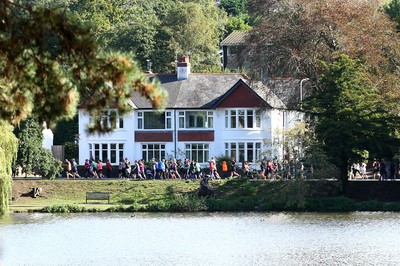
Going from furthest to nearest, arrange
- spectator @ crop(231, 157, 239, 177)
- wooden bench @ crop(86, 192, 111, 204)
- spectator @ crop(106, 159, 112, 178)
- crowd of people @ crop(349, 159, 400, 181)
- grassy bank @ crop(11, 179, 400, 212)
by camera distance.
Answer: spectator @ crop(106, 159, 112, 178)
spectator @ crop(231, 157, 239, 177)
crowd of people @ crop(349, 159, 400, 181)
wooden bench @ crop(86, 192, 111, 204)
grassy bank @ crop(11, 179, 400, 212)

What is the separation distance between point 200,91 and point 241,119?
12.8 ft

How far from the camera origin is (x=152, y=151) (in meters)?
84.1

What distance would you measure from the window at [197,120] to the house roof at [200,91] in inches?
28.1

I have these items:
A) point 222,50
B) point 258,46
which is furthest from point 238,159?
point 222,50

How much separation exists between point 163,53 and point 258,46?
40425 mm

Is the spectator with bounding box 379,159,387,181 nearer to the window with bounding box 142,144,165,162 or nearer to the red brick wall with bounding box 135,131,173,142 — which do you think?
the red brick wall with bounding box 135,131,173,142

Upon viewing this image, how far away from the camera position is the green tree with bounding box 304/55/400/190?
64375 millimetres

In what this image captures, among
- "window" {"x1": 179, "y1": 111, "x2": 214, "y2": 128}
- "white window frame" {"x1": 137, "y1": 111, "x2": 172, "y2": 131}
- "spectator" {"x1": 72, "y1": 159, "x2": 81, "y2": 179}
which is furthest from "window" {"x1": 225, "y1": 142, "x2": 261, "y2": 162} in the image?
"spectator" {"x1": 72, "y1": 159, "x2": 81, "y2": 179}

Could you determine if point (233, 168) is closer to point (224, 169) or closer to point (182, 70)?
point (224, 169)

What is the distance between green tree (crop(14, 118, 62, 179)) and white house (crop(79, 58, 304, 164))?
391 inches

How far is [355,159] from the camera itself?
64688 mm

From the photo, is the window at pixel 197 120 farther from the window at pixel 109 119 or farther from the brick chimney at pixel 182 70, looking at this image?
the window at pixel 109 119

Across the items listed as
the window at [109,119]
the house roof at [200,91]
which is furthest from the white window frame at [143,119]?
the window at [109,119]

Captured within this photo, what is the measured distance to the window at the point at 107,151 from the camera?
3305 inches
